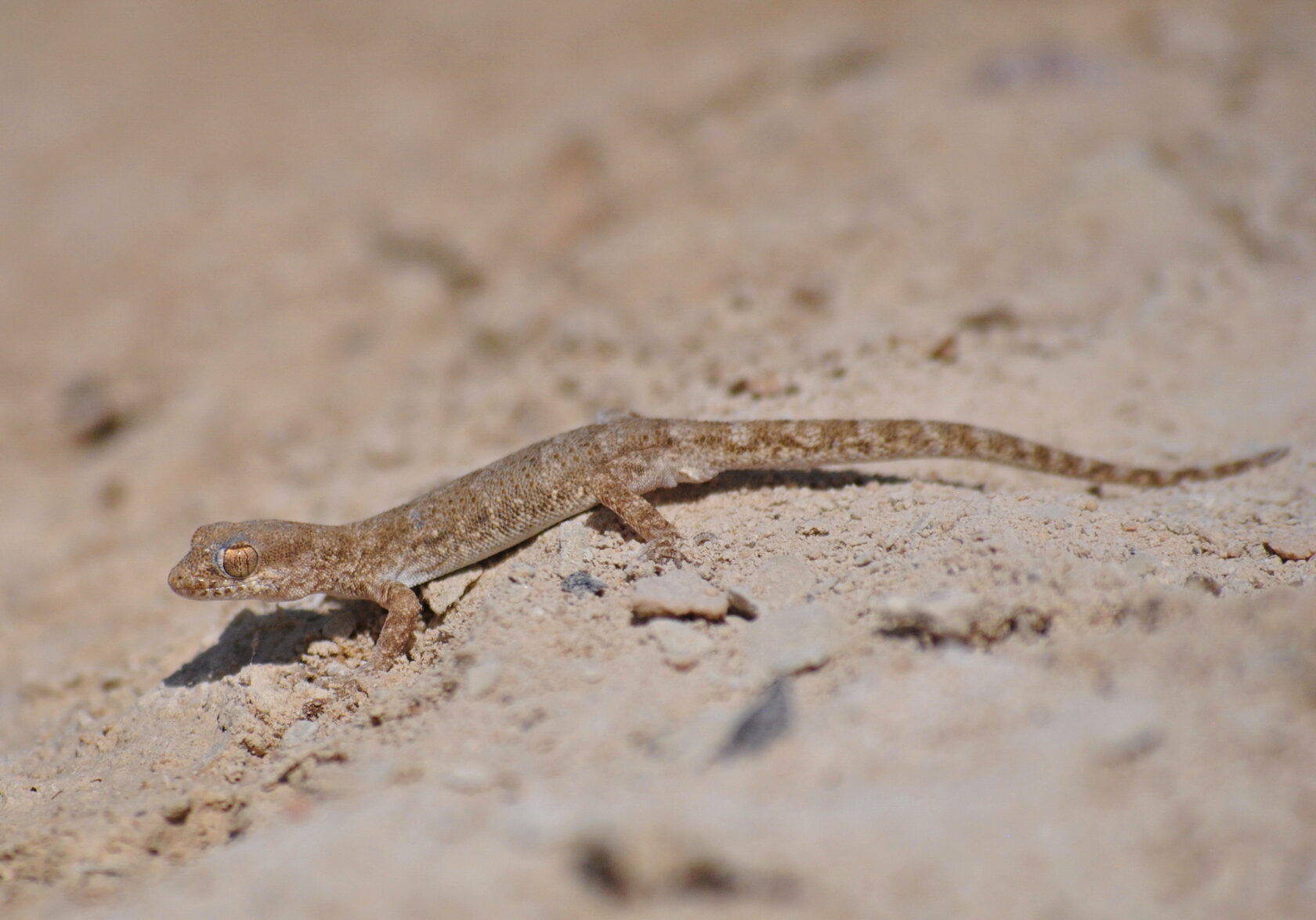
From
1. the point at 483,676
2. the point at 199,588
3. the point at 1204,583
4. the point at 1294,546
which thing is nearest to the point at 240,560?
the point at 199,588

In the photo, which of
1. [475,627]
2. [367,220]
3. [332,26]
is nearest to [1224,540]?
[475,627]

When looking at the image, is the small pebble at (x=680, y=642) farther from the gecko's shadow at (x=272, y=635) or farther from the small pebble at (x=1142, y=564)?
the gecko's shadow at (x=272, y=635)

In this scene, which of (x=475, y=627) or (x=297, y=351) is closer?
(x=475, y=627)

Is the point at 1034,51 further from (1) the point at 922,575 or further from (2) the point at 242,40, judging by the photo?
(2) the point at 242,40

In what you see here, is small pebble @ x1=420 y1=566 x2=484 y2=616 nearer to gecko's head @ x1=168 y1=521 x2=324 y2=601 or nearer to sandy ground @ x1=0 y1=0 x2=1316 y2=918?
sandy ground @ x1=0 y1=0 x2=1316 y2=918

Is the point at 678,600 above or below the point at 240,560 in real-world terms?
below

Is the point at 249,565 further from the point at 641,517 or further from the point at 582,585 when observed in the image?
the point at 641,517

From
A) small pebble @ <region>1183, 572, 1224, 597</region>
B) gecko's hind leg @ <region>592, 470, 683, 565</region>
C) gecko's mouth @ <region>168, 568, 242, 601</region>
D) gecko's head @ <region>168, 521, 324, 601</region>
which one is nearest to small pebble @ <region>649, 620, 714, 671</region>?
gecko's hind leg @ <region>592, 470, 683, 565</region>
